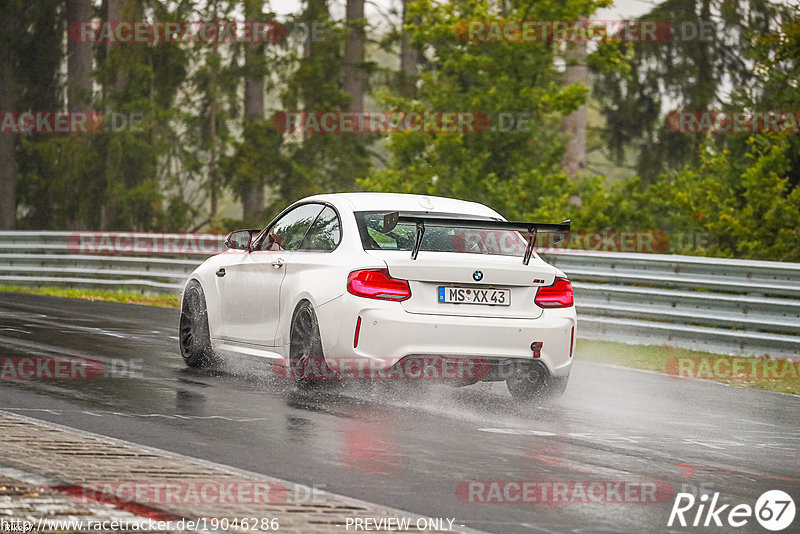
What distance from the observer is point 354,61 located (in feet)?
141

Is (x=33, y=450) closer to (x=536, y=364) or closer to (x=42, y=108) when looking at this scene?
(x=536, y=364)

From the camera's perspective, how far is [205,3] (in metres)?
41.4

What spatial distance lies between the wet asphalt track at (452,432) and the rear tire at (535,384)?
4.4 inches

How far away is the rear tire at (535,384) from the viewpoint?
30.6ft

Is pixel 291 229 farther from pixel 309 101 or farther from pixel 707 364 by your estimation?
pixel 309 101

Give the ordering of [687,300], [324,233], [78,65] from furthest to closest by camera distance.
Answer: [78,65] → [687,300] → [324,233]

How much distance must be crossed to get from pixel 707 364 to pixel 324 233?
5.38m

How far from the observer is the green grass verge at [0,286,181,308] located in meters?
20.4

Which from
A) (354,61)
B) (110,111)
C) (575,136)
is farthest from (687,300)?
(110,111)

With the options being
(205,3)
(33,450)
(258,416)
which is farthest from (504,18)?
(33,450)

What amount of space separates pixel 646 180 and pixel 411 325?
30991 millimetres

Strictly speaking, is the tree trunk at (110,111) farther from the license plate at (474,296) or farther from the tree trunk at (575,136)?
the license plate at (474,296)

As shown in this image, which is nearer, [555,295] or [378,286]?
[378,286]

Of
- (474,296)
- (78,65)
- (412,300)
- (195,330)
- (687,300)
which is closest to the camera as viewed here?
(412,300)
